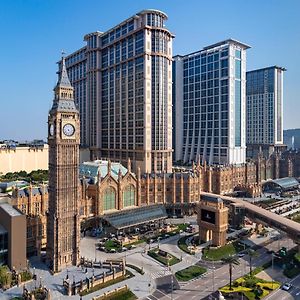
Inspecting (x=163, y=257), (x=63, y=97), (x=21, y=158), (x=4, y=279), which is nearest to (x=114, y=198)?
(x=163, y=257)

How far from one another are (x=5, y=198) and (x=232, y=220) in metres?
77.6

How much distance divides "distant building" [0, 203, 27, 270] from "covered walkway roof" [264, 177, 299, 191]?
14853cm

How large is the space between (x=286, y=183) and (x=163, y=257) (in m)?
125

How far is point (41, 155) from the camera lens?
650ft

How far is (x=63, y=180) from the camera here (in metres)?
86.1

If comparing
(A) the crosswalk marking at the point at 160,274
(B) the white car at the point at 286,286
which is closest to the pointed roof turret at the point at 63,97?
(A) the crosswalk marking at the point at 160,274

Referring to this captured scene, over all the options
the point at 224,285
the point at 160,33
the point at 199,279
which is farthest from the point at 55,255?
the point at 160,33

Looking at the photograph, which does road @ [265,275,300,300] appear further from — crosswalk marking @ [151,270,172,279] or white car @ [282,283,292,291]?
crosswalk marking @ [151,270,172,279]

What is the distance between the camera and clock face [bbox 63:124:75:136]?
86.0 meters

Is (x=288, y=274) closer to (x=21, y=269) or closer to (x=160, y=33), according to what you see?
(x=21, y=269)

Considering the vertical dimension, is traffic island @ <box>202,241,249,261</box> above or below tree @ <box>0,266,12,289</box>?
below

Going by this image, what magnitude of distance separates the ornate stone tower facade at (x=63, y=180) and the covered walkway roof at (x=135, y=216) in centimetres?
2572

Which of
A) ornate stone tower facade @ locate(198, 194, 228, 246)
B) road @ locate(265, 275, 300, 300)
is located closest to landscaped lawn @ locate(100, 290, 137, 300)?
road @ locate(265, 275, 300, 300)

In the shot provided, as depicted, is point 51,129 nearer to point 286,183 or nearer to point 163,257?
point 163,257
